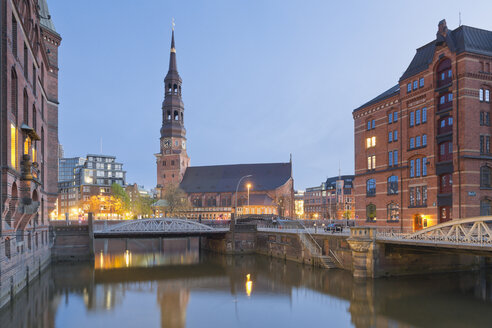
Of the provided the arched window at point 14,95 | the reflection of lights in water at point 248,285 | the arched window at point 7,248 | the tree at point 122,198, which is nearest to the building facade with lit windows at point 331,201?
the tree at point 122,198

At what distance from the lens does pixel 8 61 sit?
23.7 metres

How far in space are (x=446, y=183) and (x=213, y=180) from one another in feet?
270

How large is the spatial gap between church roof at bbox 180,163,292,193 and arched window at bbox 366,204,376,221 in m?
60.8

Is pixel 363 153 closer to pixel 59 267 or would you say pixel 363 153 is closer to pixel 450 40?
pixel 450 40

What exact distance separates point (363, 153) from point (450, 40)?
56.4 ft

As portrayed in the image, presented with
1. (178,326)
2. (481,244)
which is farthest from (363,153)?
(178,326)

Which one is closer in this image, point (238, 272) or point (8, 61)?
point (8, 61)

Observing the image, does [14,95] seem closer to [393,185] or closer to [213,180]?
[393,185]

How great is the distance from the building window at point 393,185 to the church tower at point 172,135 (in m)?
69.9

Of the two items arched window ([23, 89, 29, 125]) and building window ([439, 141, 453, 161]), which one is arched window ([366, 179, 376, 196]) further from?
arched window ([23, 89, 29, 125])

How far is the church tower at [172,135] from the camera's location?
106 meters

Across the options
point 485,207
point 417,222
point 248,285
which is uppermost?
point 485,207

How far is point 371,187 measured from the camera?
50.6 meters

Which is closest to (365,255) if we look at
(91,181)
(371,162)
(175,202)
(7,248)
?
(371,162)
